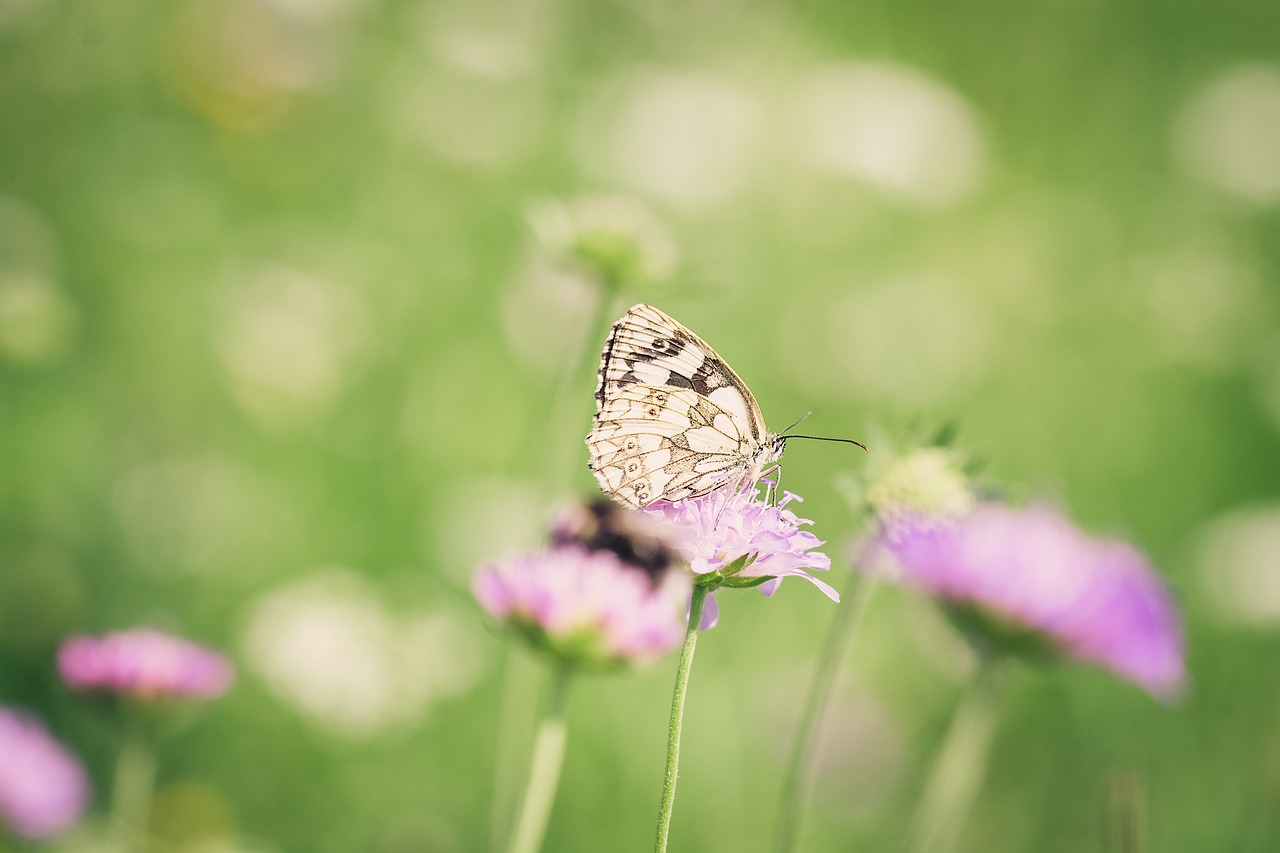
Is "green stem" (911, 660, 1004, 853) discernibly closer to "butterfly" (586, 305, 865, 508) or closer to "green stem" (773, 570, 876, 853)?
"green stem" (773, 570, 876, 853)

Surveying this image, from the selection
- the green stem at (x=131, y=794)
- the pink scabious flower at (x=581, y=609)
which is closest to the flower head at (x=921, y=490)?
the pink scabious flower at (x=581, y=609)

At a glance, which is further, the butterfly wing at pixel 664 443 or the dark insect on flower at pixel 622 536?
the butterfly wing at pixel 664 443

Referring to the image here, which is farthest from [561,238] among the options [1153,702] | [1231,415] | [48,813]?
[1231,415]

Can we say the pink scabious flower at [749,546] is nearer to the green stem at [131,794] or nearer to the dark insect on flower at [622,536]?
the dark insect on flower at [622,536]

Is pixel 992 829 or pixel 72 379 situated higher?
pixel 72 379

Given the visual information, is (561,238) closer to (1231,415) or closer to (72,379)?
(72,379)

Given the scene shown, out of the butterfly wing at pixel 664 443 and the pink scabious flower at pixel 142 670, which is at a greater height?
the butterfly wing at pixel 664 443

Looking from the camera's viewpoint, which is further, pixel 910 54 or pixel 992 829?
pixel 910 54
